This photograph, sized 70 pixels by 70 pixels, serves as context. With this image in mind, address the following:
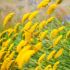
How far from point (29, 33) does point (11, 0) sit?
5.07 feet

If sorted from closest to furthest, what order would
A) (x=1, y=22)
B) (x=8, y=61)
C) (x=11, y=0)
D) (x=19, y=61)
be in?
(x=19, y=61) → (x=8, y=61) → (x=1, y=22) → (x=11, y=0)

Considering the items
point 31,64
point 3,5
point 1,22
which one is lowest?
point 31,64

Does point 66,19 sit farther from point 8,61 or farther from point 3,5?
point 8,61

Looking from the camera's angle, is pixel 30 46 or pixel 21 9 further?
pixel 21 9

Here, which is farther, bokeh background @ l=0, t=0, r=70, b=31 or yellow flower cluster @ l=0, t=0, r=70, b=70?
bokeh background @ l=0, t=0, r=70, b=31

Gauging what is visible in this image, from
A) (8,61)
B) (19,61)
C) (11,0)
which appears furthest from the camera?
(11,0)

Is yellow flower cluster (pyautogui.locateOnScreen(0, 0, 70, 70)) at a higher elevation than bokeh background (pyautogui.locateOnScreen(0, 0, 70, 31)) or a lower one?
lower

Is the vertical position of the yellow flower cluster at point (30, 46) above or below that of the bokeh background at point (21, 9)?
below

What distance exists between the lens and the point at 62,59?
2.48m

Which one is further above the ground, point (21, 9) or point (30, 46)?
point (21, 9)

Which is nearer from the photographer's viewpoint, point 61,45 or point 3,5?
point 61,45

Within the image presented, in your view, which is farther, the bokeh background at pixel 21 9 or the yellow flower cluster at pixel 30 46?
the bokeh background at pixel 21 9

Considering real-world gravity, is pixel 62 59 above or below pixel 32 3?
below

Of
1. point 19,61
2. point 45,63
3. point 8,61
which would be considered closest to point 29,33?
point 8,61
